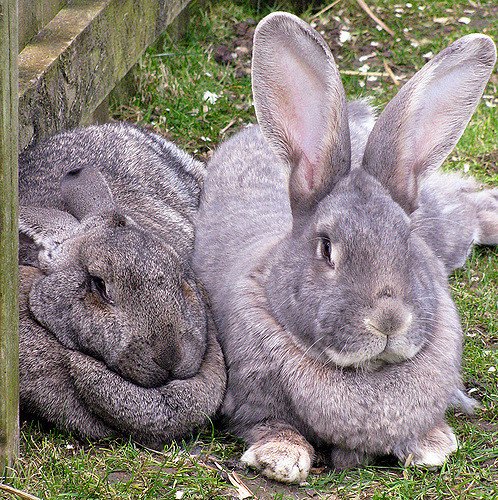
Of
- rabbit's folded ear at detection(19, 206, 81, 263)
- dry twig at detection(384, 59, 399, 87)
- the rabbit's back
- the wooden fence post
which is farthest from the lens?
dry twig at detection(384, 59, 399, 87)

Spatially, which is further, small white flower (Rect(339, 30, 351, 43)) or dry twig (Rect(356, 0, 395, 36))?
dry twig (Rect(356, 0, 395, 36))

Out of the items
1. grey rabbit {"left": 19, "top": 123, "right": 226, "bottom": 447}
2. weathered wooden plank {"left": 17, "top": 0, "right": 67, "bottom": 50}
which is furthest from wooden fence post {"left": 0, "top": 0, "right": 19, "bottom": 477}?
weathered wooden plank {"left": 17, "top": 0, "right": 67, "bottom": 50}

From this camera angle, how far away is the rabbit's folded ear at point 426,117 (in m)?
4.45

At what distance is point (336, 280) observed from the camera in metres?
4.09

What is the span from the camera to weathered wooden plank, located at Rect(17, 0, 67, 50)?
5.57 m

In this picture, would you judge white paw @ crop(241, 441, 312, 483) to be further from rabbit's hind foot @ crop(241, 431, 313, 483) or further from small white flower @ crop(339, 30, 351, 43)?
small white flower @ crop(339, 30, 351, 43)

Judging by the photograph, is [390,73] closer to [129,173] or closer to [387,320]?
[129,173]

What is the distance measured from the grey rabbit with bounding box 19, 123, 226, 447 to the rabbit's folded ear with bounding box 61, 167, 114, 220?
0.05ft

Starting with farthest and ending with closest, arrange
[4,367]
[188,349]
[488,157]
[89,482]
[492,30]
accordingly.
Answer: [492,30] → [488,157] → [188,349] → [89,482] → [4,367]

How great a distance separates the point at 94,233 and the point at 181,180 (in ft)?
4.97

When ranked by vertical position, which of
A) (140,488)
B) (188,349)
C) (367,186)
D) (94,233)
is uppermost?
(367,186)

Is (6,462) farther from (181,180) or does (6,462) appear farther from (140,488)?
(181,180)

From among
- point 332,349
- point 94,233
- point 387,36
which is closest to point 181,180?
point 94,233

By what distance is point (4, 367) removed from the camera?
3.86 meters
